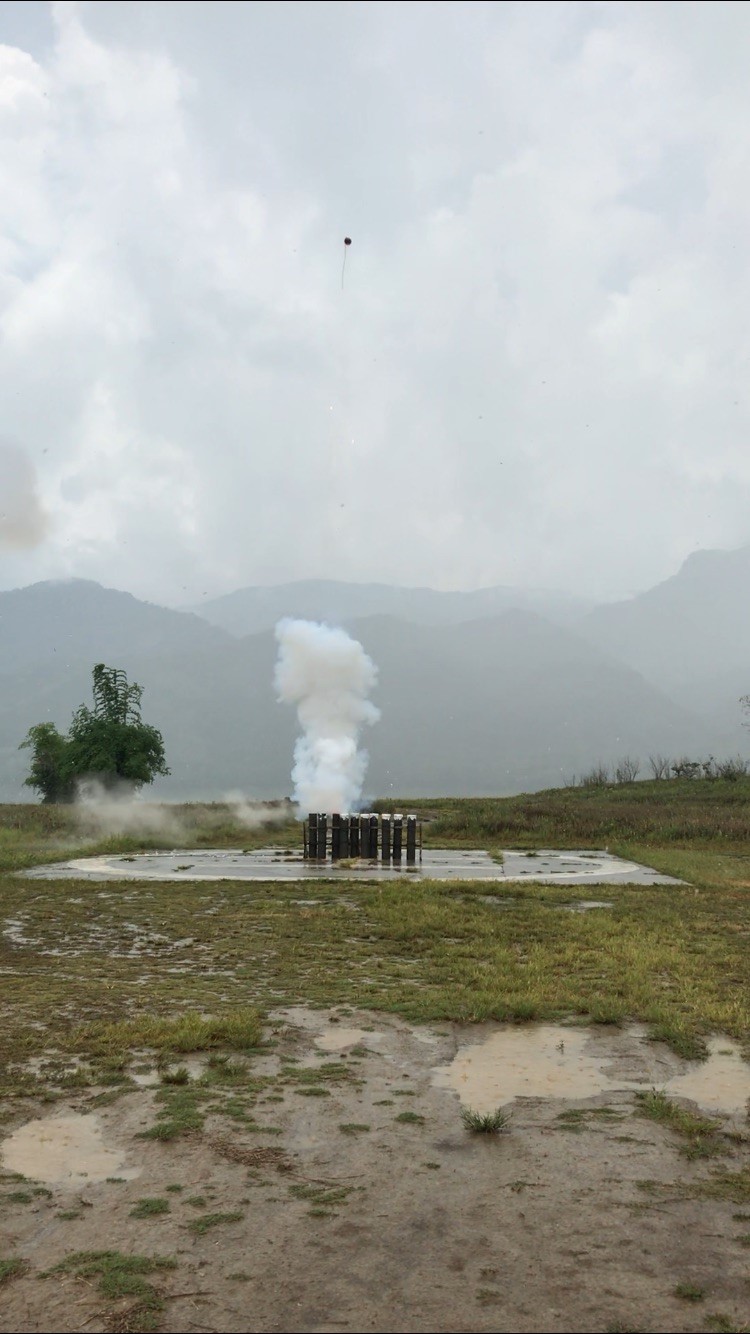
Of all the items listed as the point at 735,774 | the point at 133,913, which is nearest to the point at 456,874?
the point at 133,913

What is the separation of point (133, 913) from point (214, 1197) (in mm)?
16744

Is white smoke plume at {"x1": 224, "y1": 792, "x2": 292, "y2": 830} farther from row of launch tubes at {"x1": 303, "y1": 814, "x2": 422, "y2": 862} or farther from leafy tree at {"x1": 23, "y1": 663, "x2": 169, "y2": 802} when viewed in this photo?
row of launch tubes at {"x1": 303, "y1": 814, "x2": 422, "y2": 862}

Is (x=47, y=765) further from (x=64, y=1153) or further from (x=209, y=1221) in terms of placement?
(x=209, y=1221)

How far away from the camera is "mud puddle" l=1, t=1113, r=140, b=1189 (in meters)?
8.77

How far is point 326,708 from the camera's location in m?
47.0

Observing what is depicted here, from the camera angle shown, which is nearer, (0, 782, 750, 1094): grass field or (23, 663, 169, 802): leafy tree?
(0, 782, 750, 1094): grass field

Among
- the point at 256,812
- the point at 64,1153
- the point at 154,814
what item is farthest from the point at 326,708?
the point at 64,1153

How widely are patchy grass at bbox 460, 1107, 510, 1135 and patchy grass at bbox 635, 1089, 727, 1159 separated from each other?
1655 mm

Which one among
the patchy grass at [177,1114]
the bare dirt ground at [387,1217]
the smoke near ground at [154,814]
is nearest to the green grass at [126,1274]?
the bare dirt ground at [387,1217]

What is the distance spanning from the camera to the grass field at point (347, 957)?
1370 cm

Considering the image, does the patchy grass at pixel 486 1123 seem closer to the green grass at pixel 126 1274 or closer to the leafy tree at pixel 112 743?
the green grass at pixel 126 1274

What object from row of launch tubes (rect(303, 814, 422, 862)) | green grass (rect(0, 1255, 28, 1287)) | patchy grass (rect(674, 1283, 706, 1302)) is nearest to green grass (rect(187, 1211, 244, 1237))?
green grass (rect(0, 1255, 28, 1287))

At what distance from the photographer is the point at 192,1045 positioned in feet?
40.5

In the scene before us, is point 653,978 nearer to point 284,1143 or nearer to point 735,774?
point 284,1143
